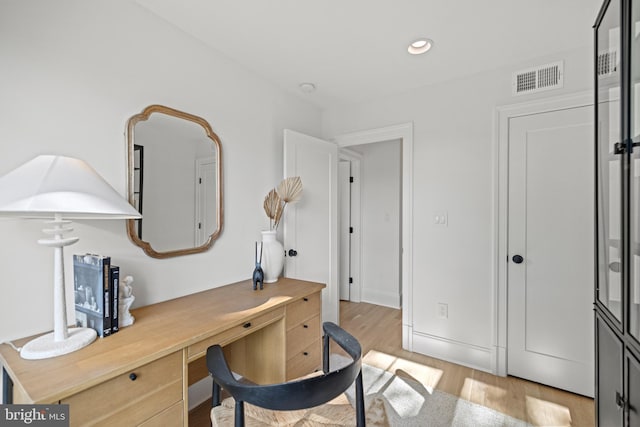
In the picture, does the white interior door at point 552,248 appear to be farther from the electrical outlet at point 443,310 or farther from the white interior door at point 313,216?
the white interior door at point 313,216

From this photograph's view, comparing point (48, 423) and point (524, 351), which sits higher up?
point (48, 423)

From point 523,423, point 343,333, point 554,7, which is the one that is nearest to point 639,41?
point 554,7

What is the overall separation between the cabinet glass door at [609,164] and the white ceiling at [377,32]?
1.90 feet

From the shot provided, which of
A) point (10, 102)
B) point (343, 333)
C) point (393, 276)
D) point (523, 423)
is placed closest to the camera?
point (10, 102)

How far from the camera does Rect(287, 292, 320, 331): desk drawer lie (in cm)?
181

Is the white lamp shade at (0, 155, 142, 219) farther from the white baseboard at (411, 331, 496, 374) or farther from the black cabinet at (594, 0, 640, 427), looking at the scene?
the white baseboard at (411, 331, 496, 374)

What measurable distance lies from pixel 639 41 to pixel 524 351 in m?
2.10

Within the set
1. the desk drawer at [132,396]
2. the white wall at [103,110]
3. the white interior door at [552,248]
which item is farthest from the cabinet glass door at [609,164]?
the white wall at [103,110]

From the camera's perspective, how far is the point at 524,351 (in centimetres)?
224

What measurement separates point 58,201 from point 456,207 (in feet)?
8.21

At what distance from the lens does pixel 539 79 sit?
2166mm

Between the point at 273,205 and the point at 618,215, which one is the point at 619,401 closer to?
the point at 618,215

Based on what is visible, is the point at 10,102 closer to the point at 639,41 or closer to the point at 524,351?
the point at 639,41

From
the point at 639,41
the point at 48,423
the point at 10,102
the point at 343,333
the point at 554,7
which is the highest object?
the point at 554,7
